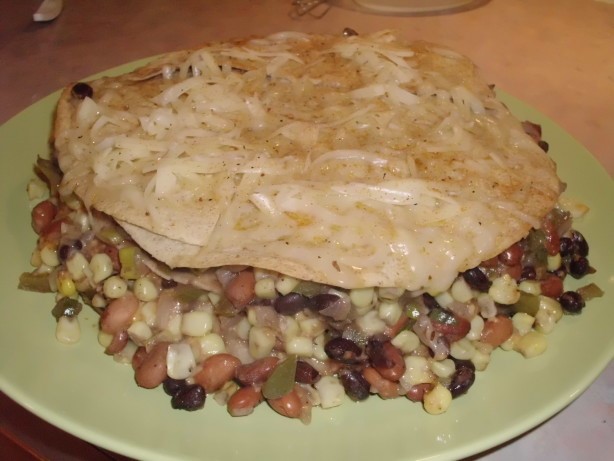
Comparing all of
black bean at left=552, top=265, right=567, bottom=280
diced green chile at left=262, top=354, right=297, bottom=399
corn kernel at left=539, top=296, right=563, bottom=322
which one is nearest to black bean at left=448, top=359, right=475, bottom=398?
corn kernel at left=539, top=296, right=563, bottom=322

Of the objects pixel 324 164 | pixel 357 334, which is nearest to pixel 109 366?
pixel 357 334

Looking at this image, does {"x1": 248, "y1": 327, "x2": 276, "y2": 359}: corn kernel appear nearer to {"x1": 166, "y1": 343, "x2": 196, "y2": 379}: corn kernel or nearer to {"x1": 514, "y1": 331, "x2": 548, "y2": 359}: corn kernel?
{"x1": 166, "y1": 343, "x2": 196, "y2": 379}: corn kernel

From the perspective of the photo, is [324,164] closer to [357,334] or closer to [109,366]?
[357,334]

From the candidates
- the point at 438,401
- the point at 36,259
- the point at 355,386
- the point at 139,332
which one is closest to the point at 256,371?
the point at 355,386

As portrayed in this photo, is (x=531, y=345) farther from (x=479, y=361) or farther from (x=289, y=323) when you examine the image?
(x=289, y=323)

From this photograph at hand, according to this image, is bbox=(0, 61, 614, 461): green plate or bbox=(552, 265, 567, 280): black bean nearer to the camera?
bbox=(0, 61, 614, 461): green plate

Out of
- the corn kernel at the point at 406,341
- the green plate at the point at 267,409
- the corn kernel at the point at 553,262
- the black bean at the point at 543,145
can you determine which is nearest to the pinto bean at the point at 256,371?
the green plate at the point at 267,409
